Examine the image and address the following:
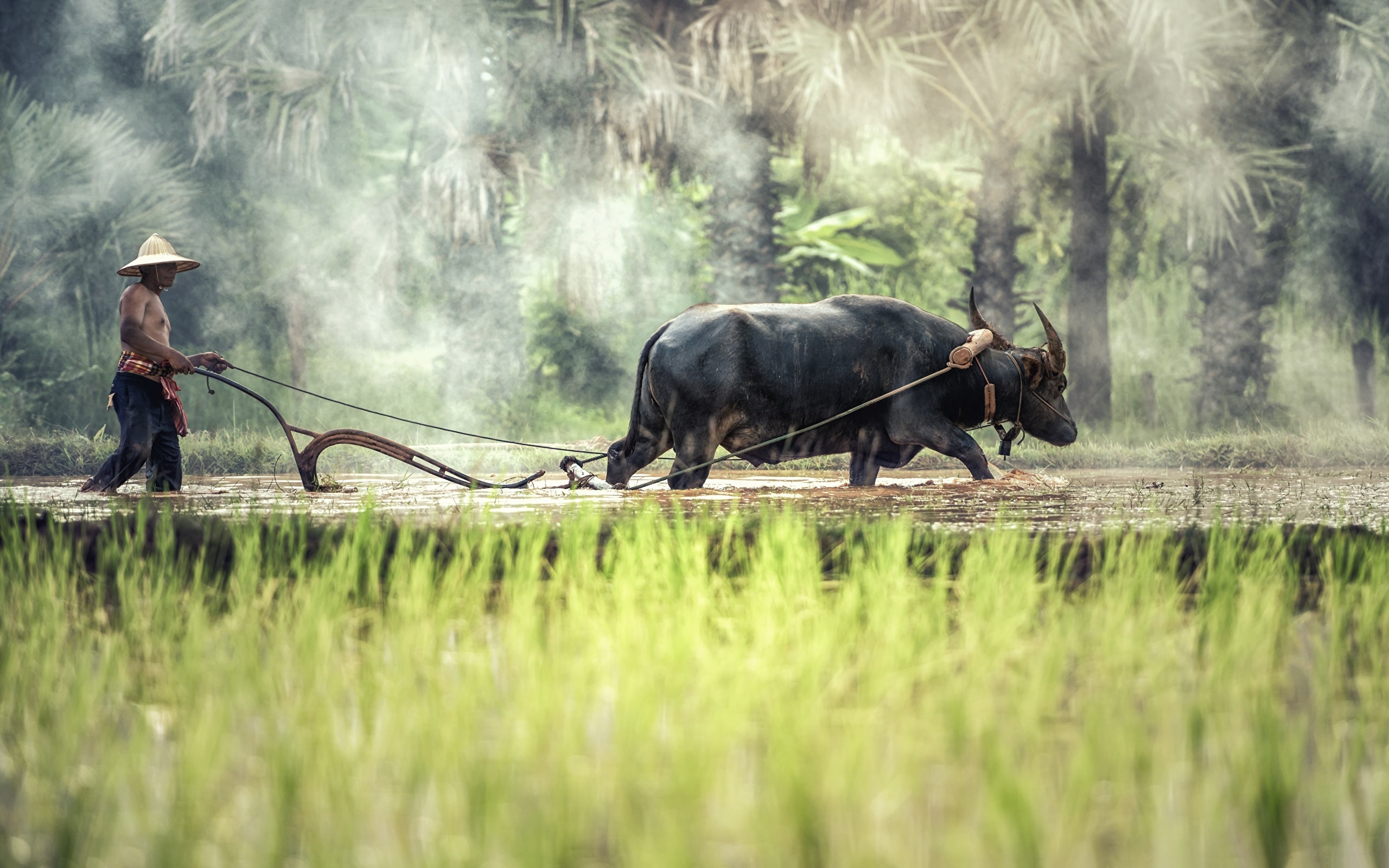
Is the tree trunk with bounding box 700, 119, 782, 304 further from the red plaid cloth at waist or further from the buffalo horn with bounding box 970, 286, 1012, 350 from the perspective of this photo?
the red plaid cloth at waist

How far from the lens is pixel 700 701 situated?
225 cm

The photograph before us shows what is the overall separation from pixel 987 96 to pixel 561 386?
5.77 meters

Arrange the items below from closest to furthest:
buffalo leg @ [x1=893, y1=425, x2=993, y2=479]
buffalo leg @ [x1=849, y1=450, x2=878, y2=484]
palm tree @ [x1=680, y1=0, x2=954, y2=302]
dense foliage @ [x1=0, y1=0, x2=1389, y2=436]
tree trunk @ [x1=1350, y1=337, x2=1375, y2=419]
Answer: buffalo leg @ [x1=893, y1=425, x2=993, y2=479], buffalo leg @ [x1=849, y1=450, x2=878, y2=484], palm tree @ [x1=680, y1=0, x2=954, y2=302], dense foliage @ [x1=0, y1=0, x2=1389, y2=436], tree trunk @ [x1=1350, y1=337, x2=1375, y2=419]

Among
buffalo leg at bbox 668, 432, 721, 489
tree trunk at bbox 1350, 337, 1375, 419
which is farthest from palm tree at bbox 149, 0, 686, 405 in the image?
tree trunk at bbox 1350, 337, 1375, 419

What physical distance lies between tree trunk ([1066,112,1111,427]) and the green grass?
25.2ft

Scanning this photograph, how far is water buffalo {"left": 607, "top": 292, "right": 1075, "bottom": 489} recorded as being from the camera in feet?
19.8

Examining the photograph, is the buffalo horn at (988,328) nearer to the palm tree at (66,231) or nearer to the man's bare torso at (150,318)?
the man's bare torso at (150,318)

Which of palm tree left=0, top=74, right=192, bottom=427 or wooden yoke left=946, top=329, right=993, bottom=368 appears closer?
wooden yoke left=946, top=329, right=993, bottom=368

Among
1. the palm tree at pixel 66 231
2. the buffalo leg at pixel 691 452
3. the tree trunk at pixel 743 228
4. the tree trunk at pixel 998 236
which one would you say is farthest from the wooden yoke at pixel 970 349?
the palm tree at pixel 66 231

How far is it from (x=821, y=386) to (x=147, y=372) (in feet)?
11.6

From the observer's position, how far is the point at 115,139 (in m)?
12.0

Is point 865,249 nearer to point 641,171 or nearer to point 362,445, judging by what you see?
point 641,171

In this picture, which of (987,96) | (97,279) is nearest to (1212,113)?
(987,96)

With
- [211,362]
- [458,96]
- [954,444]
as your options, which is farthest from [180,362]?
[458,96]
